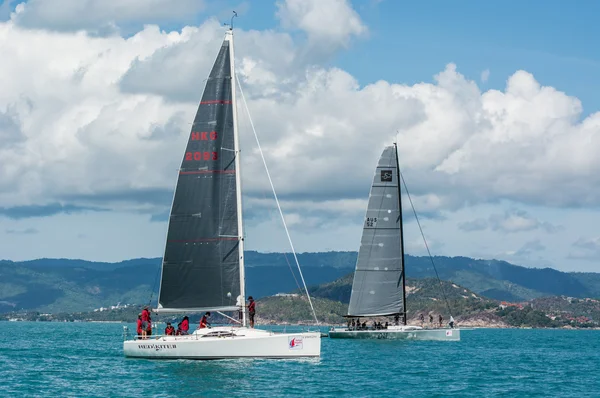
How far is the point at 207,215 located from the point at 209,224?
0.57 meters

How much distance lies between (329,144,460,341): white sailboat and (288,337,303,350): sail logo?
3624cm

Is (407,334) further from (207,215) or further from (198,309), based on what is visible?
(207,215)

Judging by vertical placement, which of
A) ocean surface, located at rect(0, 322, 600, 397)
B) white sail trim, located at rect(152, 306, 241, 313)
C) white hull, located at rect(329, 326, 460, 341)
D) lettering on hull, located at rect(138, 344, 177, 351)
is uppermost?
white sail trim, located at rect(152, 306, 241, 313)

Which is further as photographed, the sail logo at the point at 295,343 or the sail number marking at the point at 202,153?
the sail number marking at the point at 202,153

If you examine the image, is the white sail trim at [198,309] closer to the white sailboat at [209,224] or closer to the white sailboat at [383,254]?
the white sailboat at [209,224]

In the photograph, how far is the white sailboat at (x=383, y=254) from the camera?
311 ft

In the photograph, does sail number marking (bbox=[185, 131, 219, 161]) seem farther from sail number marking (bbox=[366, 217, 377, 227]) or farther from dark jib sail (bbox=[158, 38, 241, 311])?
sail number marking (bbox=[366, 217, 377, 227])

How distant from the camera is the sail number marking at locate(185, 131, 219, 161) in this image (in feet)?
197

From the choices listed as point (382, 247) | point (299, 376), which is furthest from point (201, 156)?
point (382, 247)

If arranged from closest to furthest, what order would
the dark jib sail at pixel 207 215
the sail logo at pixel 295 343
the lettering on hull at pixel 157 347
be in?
the sail logo at pixel 295 343 < the lettering on hull at pixel 157 347 < the dark jib sail at pixel 207 215

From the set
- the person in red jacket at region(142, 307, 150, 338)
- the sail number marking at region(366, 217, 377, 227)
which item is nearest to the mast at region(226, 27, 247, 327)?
the person in red jacket at region(142, 307, 150, 338)

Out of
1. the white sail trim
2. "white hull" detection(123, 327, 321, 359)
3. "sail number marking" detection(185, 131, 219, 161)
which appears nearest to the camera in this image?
"white hull" detection(123, 327, 321, 359)

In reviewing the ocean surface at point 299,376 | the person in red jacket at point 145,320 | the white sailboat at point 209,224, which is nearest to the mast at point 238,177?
the white sailboat at point 209,224

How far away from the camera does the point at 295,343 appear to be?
57.9 meters
